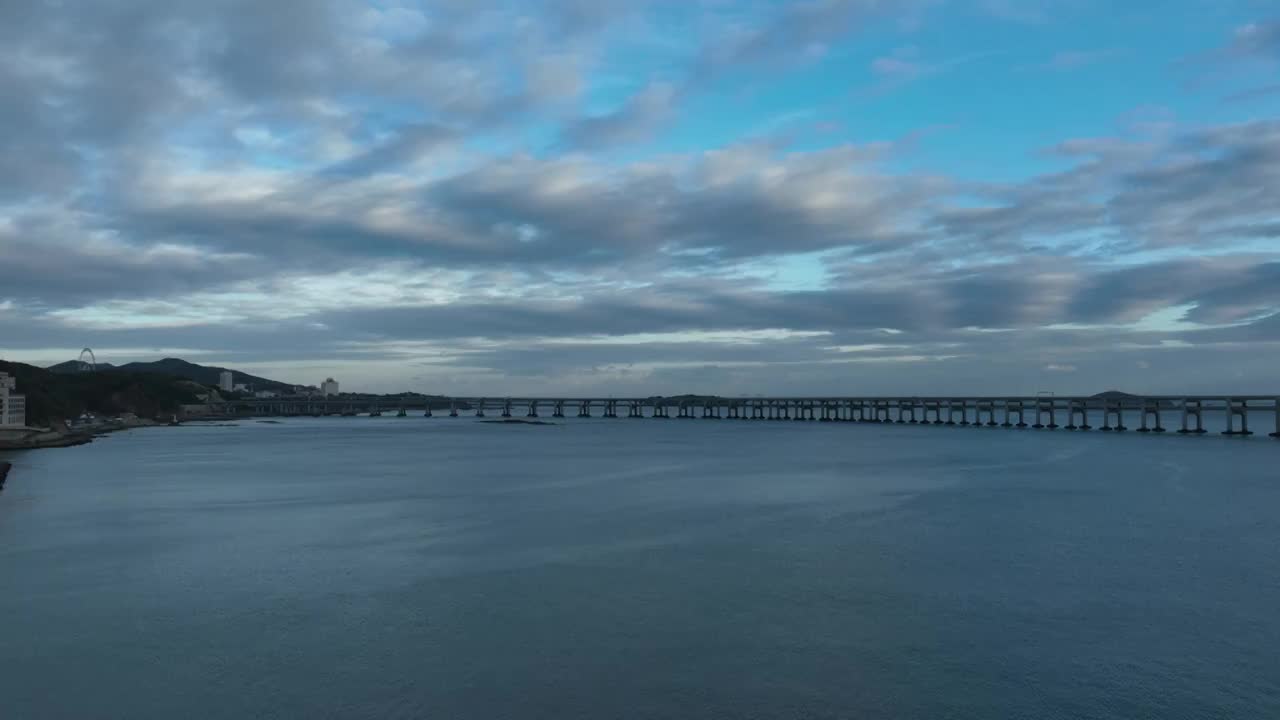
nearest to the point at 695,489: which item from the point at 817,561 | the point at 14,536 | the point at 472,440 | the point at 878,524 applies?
the point at 878,524

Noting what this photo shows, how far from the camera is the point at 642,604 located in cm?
2123

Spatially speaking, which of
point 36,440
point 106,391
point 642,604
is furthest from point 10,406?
point 642,604

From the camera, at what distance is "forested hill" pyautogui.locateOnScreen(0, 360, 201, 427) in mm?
140375

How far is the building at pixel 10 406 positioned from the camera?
95750 mm

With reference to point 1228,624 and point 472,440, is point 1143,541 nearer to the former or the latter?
point 1228,624

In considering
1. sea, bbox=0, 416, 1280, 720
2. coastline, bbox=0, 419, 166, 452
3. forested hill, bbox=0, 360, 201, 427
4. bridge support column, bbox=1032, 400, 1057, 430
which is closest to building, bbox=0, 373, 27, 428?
coastline, bbox=0, 419, 166, 452

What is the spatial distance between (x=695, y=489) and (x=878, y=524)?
51.2 feet

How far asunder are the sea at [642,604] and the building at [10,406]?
6015cm

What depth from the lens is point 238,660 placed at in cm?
1683

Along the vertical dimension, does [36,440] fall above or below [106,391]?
below

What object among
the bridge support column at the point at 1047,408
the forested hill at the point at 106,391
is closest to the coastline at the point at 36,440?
the forested hill at the point at 106,391

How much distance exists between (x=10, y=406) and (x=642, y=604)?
105523mm

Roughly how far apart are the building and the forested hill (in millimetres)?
25904

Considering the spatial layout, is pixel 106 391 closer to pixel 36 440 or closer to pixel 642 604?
pixel 36 440
